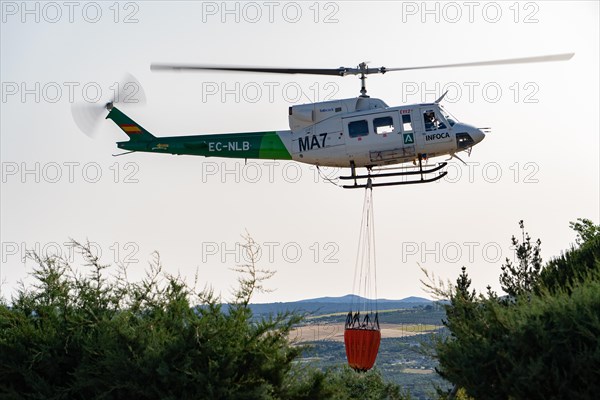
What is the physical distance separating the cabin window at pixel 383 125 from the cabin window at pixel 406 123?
1.07ft

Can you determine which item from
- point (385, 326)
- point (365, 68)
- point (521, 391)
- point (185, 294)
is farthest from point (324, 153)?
point (385, 326)

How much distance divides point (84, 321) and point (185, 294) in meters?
2.30

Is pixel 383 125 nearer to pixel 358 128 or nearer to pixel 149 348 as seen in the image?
pixel 358 128

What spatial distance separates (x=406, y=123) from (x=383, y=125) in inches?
26.0

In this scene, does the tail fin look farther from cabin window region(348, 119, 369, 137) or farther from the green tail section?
cabin window region(348, 119, 369, 137)

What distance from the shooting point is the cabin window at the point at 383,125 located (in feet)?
87.7

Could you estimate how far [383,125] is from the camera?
26797mm

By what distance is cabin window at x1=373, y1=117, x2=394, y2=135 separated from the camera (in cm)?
2673

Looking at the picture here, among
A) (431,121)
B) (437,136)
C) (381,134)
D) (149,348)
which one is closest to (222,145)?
(381,134)

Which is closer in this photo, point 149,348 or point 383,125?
point 149,348

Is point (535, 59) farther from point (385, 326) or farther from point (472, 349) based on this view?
point (385, 326)

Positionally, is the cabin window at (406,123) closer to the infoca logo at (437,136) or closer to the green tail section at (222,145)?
the infoca logo at (437,136)

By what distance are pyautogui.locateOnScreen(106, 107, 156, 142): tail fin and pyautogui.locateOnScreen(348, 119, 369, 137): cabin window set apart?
598 cm

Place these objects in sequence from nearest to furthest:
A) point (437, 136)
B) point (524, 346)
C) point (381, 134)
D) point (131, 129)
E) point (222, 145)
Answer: point (524, 346)
point (381, 134)
point (437, 136)
point (222, 145)
point (131, 129)
